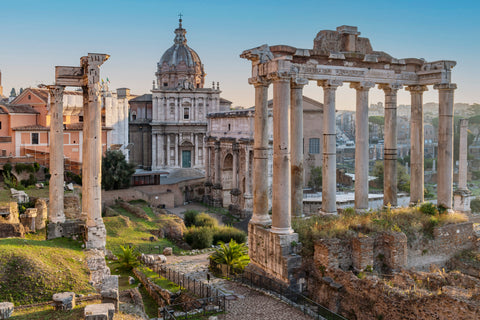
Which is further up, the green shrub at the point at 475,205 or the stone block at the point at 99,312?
the stone block at the point at 99,312

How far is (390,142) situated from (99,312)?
511 inches

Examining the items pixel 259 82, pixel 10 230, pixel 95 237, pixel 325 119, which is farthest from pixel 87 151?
pixel 325 119

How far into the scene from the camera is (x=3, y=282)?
12.3 metres

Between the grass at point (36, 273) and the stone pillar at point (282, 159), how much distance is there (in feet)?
18.9

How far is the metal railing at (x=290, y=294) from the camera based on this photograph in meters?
13.0

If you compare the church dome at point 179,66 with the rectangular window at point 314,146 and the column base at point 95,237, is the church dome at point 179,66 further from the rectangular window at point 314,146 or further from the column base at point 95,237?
the column base at point 95,237

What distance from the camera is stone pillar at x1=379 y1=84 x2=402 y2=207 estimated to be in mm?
18328

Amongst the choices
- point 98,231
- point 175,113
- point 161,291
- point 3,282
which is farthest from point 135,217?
point 175,113

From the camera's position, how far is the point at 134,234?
25.3m

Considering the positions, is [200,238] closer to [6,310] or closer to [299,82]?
[299,82]

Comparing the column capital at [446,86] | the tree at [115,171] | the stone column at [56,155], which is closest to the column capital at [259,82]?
the column capital at [446,86]

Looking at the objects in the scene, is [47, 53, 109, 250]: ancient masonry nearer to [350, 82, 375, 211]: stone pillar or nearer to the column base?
the column base

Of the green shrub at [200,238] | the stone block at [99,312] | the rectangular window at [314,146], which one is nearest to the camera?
the stone block at [99,312]

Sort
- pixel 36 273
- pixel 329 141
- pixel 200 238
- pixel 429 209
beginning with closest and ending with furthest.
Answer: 1. pixel 36 273
2. pixel 329 141
3. pixel 429 209
4. pixel 200 238
